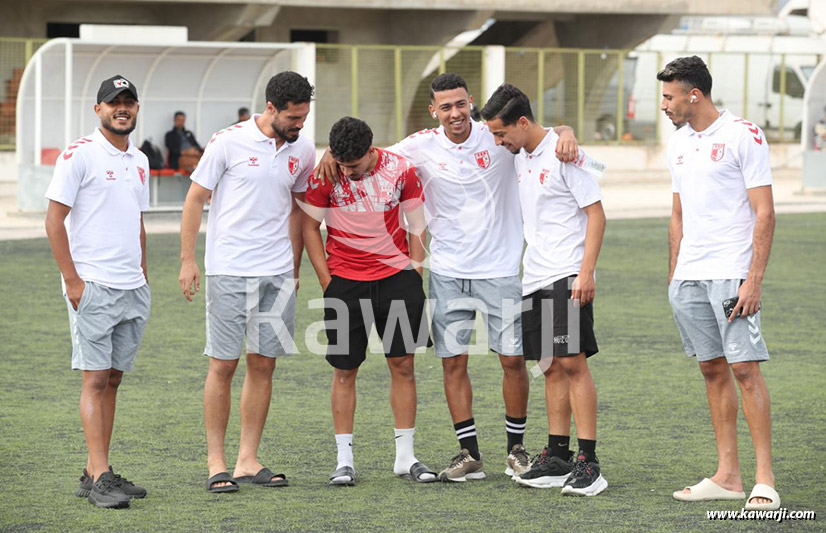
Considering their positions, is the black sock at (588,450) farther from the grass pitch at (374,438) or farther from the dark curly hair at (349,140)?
the dark curly hair at (349,140)

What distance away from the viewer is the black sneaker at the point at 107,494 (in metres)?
5.65

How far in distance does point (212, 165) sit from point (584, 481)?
2.14m

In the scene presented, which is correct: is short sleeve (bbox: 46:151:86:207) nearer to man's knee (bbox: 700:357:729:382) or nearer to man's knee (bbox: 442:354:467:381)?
man's knee (bbox: 442:354:467:381)

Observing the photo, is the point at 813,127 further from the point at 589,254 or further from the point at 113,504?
the point at 113,504

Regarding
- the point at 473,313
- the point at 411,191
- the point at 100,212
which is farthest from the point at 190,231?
the point at 473,313

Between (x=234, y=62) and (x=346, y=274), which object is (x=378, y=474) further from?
(x=234, y=62)

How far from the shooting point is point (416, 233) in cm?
626

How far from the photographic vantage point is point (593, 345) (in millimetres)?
6012

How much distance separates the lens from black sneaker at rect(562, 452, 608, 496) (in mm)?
5895

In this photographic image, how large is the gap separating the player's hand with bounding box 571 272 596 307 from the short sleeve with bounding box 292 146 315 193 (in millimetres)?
1322

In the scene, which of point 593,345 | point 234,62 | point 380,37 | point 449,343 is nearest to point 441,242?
point 449,343

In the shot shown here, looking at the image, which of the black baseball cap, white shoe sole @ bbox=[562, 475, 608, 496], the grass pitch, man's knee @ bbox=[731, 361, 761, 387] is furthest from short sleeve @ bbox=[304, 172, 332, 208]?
man's knee @ bbox=[731, 361, 761, 387]

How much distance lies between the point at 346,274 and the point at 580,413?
4.03 ft

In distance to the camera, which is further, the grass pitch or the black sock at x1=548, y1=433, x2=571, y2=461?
the black sock at x1=548, y1=433, x2=571, y2=461
